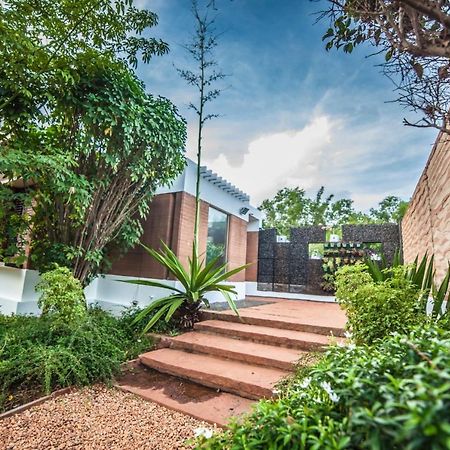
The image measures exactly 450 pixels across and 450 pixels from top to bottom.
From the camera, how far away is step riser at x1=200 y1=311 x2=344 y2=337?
3.95 m

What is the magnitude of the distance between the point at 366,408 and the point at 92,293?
723 cm

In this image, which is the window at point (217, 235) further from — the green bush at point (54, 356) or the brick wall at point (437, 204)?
the brick wall at point (437, 204)

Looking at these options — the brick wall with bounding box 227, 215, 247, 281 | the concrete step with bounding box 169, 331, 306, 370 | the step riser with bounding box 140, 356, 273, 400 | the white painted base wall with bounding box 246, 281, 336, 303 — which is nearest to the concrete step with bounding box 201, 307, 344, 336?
the concrete step with bounding box 169, 331, 306, 370

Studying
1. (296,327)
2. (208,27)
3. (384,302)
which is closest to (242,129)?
(208,27)

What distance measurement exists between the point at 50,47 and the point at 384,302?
5319 millimetres

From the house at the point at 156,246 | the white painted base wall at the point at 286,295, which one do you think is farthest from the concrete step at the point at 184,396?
the white painted base wall at the point at 286,295

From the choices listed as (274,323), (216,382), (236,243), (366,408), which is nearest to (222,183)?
(236,243)

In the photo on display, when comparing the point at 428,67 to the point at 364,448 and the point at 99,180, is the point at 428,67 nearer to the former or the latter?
the point at 364,448

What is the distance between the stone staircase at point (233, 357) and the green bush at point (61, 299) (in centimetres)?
110

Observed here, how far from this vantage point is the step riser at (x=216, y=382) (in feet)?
9.07

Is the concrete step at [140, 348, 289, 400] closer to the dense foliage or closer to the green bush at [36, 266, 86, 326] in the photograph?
the green bush at [36, 266, 86, 326]

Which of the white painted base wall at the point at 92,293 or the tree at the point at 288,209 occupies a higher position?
the tree at the point at 288,209

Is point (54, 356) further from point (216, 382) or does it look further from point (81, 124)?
point (81, 124)

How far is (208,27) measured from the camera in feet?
19.3
